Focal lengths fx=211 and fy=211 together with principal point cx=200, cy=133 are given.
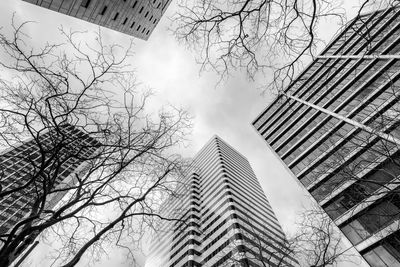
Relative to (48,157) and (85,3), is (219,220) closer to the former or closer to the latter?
(85,3)

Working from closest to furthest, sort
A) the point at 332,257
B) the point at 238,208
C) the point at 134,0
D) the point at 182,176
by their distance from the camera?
the point at 182,176 → the point at 332,257 → the point at 134,0 → the point at 238,208

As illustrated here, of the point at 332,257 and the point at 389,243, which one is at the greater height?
the point at 389,243

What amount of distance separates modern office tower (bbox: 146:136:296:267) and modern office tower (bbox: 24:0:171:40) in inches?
1006

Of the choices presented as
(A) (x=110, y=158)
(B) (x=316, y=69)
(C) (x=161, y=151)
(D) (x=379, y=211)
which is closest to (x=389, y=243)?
(D) (x=379, y=211)

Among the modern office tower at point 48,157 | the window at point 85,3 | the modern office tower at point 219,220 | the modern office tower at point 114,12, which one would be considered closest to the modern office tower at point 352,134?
the modern office tower at point 219,220

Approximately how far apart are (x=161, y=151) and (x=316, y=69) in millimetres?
44477

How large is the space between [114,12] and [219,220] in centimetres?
4491

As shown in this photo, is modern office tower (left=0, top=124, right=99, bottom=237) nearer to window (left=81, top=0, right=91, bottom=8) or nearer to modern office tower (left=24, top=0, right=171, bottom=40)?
modern office tower (left=24, top=0, right=171, bottom=40)

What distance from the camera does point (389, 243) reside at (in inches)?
656

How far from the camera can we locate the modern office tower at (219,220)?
42.3 metres

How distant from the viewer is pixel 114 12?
27641 mm

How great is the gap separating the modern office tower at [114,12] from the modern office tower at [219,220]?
25.5m

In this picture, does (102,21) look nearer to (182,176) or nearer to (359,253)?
(182,176)

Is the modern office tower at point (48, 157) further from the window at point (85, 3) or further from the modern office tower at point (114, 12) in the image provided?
the window at point (85, 3)
